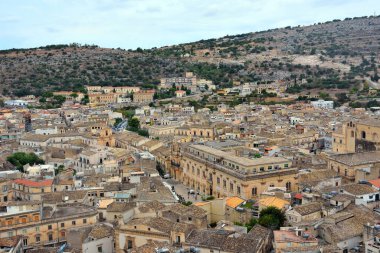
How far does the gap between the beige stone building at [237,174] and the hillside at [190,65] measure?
8924cm

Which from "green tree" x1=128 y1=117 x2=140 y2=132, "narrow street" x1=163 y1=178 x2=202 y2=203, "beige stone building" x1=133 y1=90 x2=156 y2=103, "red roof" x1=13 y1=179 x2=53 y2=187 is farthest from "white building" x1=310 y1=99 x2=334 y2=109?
"red roof" x1=13 y1=179 x2=53 y2=187

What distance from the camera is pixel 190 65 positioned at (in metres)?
162

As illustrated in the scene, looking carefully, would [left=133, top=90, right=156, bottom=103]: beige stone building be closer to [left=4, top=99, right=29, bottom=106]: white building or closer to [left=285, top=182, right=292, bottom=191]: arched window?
[left=4, top=99, right=29, bottom=106]: white building

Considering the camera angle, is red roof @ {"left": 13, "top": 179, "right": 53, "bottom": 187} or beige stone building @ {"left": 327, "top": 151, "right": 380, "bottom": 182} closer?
beige stone building @ {"left": 327, "top": 151, "right": 380, "bottom": 182}

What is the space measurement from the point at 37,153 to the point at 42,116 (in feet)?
109

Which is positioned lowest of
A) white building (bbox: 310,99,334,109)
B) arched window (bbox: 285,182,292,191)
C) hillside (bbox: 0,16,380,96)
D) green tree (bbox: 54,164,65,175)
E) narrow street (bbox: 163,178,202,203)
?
narrow street (bbox: 163,178,202,203)

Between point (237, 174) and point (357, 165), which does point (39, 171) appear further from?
point (357, 165)

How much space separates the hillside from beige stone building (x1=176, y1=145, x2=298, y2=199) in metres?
89.2

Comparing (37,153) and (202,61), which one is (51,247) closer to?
(37,153)

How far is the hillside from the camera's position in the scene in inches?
5433

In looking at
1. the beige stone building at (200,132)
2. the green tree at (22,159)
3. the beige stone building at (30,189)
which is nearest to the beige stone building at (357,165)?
the beige stone building at (30,189)

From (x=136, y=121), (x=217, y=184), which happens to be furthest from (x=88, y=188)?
(x=136, y=121)

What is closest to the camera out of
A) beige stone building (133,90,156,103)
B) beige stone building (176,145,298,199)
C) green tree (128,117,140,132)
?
beige stone building (176,145,298,199)

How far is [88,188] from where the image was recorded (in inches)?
1531
